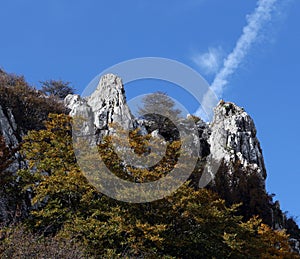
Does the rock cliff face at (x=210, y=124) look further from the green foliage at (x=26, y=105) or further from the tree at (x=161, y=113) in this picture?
the green foliage at (x=26, y=105)

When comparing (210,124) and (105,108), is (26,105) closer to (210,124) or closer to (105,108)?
(105,108)

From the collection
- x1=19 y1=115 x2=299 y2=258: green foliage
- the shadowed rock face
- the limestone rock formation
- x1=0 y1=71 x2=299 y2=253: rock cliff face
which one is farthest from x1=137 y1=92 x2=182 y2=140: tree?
x1=19 y1=115 x2=299 y2=258: green foliage

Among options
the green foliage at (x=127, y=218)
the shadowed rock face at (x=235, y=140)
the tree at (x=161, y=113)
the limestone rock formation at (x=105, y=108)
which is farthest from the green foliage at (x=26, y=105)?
the shadowed rock face at (x=235, y=140)

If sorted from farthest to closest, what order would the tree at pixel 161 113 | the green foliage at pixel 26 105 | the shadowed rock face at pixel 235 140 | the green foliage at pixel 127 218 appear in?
the tree at pixel 161 113
the shadowed rock face at pixel 235 140
the green foliage at pixel 26 105
the green foliage at pixel 127 218

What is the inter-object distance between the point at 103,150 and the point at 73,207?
2583 mm

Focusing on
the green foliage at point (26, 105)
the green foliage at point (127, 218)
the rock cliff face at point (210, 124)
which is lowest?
the green foliage at point (127, 218)

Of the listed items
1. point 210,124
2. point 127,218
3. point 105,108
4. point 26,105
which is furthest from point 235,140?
point 127,218

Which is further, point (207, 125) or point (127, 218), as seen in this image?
point (207, 125)

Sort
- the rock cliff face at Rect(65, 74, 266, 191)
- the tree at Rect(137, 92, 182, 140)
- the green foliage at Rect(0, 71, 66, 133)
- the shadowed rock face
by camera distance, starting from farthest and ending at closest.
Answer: the tree at Rect(137, 92, 182, 140), the shadowed rock face, the rock cliff face at Rect(65, 74, 266, 191), the green foliage at Rect(0, 71, 66, 133)

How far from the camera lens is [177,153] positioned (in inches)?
757

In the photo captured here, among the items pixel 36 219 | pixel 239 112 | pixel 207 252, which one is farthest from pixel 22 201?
pixel 239 112

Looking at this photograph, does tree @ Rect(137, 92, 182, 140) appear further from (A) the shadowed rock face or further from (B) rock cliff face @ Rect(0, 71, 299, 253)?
(A) the shadowed rock face

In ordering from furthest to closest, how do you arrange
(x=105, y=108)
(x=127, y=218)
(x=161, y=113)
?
(x=161, y=113) < (x=105, y=108) < (x=127, y=218)

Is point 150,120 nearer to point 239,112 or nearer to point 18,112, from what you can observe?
point 239,112
